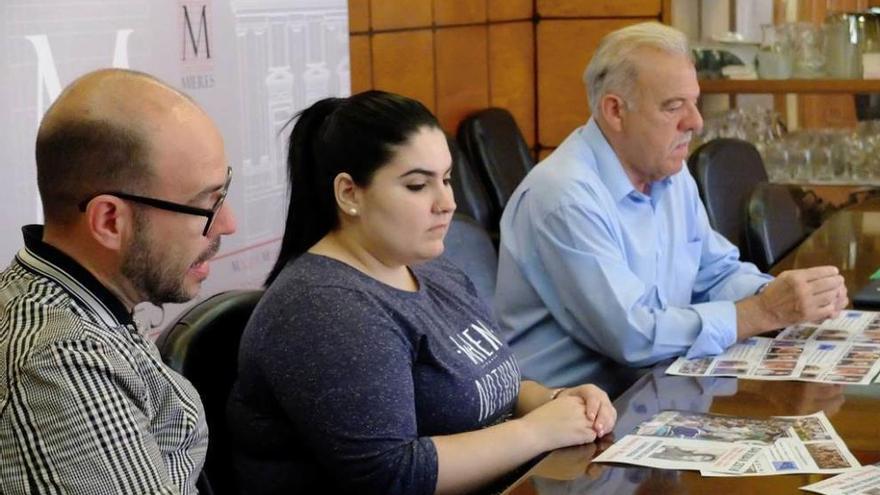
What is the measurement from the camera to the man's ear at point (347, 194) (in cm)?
217

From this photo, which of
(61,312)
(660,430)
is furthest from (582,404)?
(61,312)

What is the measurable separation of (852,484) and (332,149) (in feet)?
3.12

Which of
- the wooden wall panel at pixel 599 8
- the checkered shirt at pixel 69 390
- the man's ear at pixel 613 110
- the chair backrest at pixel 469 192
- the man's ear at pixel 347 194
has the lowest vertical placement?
the chair backrest at pixel 469 192

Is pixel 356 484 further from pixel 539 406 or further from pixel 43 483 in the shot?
pixel 43 483

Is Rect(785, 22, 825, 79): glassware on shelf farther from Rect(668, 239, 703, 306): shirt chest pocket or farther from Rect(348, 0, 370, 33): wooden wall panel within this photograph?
Rect(668, 239, 703, 306): shirt chest pocket

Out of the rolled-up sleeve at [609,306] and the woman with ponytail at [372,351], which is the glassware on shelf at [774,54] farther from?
the woman with ponytail at [372,351]

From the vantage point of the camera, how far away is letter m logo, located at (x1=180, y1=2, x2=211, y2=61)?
3.29 meters

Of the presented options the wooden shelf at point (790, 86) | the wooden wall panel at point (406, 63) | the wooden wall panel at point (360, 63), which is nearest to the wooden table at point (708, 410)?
the wooden wall panel at point (360, 63)

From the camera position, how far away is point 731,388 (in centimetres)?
233

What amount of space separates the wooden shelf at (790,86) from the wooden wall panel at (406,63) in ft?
3.74

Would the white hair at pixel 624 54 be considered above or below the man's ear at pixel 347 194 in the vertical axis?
above

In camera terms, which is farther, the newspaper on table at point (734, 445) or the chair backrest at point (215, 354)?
the chair backrest at point (215, 354)

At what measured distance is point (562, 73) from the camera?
19.3 ft

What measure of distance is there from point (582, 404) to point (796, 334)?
2.51ft
